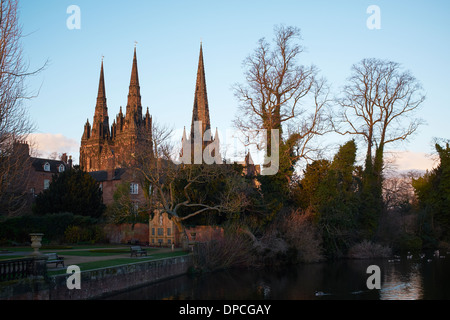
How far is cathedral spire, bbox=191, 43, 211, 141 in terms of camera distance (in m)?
106

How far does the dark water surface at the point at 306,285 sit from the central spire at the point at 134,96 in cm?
8215

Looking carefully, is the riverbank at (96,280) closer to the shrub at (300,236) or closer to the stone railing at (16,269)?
the stone railing at (16,269)

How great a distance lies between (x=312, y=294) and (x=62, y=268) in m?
10.1

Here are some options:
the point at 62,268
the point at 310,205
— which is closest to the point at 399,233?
the point at 310,205

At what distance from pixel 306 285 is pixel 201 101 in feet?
295

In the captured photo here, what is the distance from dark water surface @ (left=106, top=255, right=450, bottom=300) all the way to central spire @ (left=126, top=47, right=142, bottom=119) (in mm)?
82154

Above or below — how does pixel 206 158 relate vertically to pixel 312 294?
above

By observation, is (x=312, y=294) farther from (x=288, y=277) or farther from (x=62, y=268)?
(x=62, y=268)

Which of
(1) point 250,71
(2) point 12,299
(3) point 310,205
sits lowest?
(2) point 12,299

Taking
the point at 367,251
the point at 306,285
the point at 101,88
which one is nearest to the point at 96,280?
the point at 306,285

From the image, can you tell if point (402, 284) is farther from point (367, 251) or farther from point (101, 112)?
point (101, 112)

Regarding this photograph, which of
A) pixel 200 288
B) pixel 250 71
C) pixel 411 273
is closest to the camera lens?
pixel 200 288

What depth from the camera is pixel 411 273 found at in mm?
24594

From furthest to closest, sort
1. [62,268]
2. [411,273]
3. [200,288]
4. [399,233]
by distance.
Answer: [399,233], [411,273], [200,288], [62,268]
